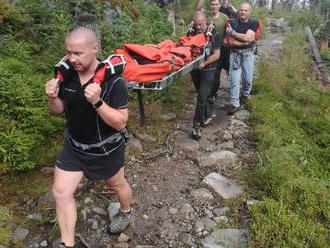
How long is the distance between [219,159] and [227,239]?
6.90ft

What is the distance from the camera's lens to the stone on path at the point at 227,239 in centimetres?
493

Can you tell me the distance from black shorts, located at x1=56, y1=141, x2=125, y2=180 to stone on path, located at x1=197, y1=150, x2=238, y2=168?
272 cm

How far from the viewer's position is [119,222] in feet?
16.4

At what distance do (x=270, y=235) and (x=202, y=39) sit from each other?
12.4ft

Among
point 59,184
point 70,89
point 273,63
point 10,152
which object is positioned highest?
point 70,89

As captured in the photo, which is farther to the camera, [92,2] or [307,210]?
[92,2]

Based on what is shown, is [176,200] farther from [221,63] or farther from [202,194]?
[221,63]

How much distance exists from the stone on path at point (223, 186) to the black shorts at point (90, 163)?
2134 millimetres

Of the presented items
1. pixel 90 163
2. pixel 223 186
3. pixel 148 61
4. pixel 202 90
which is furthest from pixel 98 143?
pixel 202 90

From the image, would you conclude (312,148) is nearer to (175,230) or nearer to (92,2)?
(175,230)

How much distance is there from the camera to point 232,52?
902 cm

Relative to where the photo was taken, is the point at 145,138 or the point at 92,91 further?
the point at 145,138

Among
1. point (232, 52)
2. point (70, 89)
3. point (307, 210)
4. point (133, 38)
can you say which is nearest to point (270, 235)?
point (307, 210)

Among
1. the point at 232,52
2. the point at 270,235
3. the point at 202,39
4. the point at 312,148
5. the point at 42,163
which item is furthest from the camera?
the point at 232,52
